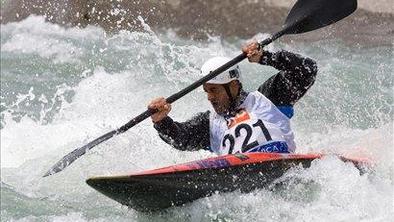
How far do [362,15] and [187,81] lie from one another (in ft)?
18.3

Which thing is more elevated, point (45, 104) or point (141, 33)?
point (45, 104)

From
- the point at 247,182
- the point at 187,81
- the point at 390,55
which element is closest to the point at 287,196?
the point at 247,182

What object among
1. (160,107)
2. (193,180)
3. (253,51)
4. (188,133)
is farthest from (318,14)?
(193,180)

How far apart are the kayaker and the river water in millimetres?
351

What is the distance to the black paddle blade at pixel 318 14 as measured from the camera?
20.3 ft

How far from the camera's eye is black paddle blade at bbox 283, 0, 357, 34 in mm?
6176

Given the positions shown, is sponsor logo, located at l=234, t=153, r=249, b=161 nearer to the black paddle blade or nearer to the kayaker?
the kayaker

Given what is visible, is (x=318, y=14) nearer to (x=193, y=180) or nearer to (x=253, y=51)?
(x=253, y=51)

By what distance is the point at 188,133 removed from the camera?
5.86 meters

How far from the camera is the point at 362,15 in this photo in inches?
573

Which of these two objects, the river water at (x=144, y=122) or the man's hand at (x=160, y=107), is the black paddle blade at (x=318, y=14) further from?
the man's hand at (x=160, y=107)

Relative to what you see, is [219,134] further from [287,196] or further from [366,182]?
[366,182]

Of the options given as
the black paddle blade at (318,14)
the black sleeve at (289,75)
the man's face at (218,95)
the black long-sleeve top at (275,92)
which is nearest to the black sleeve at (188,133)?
the black long-sleeve top at (275,92)

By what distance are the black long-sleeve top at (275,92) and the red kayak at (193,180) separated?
502 millimetres
